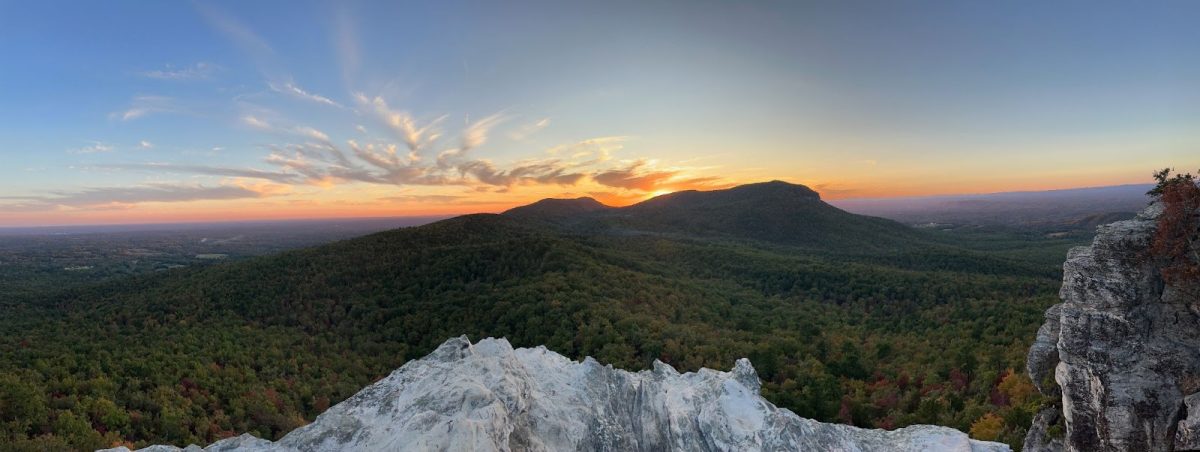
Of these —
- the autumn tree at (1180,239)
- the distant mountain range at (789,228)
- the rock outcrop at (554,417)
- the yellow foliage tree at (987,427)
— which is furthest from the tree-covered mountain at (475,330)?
the distant mountain range at (789,228)

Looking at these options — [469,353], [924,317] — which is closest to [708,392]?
[469,353]

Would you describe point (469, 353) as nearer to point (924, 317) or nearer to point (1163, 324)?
point (1163, 324)

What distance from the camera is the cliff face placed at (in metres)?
14.6

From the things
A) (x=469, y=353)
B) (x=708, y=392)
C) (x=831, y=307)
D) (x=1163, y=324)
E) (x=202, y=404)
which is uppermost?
(x=1163, y=324)

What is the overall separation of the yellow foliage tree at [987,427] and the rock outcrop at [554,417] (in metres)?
6.01

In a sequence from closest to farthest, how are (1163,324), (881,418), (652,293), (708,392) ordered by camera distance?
(1163,324)
(708,392)
(881,418)
(652,293)

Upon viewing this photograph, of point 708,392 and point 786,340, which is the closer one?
point 708,392

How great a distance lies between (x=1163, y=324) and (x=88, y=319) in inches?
3625

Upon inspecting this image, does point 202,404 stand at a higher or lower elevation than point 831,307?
higher

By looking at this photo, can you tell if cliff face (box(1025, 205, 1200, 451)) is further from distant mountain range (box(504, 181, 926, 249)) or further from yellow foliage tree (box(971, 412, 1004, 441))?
distant mountain range (box(504, 181, 926, 249))

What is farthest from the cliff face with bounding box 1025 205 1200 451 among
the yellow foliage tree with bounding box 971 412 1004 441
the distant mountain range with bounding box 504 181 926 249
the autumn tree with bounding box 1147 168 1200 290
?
the distant mountain range with bounding box 504 181 926 249

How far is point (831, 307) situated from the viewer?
74.1 metres

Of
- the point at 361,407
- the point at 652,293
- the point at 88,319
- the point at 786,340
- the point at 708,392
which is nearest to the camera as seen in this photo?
the point at 361,407

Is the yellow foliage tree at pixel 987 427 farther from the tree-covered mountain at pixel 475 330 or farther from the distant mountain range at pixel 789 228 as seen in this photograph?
the distant mountain range at pixel 789 228
